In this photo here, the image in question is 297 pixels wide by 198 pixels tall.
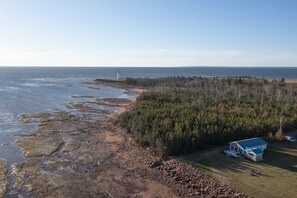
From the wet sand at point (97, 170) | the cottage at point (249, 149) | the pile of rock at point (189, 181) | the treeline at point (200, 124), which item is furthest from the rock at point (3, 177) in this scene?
the cottage at point (249, 149)

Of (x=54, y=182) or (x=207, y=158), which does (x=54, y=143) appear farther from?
(x=207, y=158)

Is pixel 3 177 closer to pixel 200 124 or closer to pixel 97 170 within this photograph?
pixel 97 170

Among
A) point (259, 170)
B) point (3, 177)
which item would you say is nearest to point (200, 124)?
point (259, 170)

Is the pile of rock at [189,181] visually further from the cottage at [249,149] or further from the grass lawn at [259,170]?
the cottage at [249,149]

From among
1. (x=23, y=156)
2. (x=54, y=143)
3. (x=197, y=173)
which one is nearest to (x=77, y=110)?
(x=54, y=143)

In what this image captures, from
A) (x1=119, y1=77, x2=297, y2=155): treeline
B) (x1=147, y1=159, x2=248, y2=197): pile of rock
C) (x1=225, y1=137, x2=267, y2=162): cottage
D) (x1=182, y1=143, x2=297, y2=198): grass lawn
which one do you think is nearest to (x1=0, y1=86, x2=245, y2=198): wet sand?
(x1=147, y1=159, x2=248, y2=197): pile of rock
